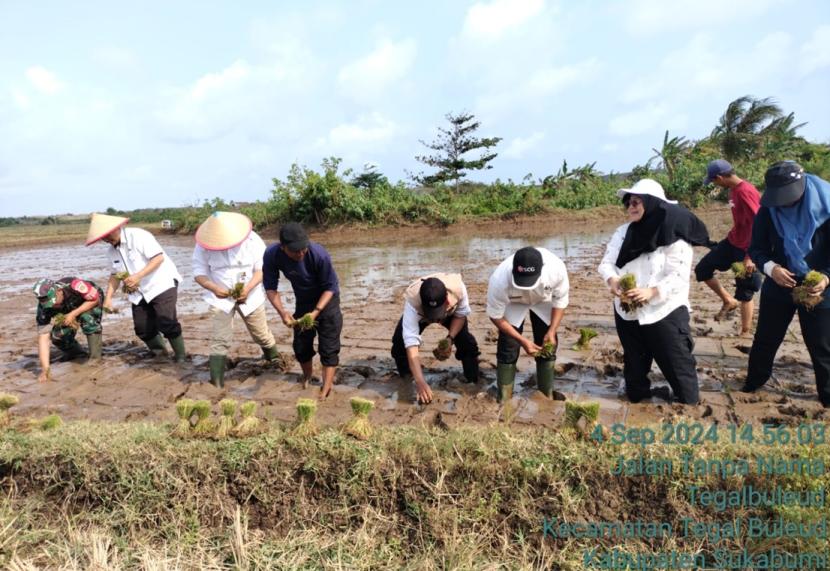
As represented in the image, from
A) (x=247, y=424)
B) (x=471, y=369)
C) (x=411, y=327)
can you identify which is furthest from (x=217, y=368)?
(x=471, y=369)

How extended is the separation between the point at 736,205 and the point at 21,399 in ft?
23.0

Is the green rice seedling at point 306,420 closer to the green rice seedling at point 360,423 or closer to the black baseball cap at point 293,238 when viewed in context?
the green rice seedling at point 360,423

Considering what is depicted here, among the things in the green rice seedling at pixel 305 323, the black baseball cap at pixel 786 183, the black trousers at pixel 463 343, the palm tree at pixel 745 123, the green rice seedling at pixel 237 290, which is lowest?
the black trousers at pixel 463 343

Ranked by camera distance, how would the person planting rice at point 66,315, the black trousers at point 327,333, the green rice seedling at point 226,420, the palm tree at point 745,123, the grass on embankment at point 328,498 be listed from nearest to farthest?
the grass on embankment at point 328,498
the green rice seedling at point 226,420
the black trousers at point 327,333
the person planting rice at point 66,315
the palm tree at point 745,123

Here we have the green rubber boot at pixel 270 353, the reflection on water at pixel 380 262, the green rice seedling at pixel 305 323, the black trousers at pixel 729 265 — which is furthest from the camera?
the reflection on water at pixel 380 262

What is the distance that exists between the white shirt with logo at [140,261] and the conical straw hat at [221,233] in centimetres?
85

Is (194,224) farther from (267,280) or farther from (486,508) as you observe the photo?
(486,508)

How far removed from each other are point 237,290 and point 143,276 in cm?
134

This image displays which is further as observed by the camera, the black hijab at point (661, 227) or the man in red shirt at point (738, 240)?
the man in red shirt at point (738, 240)

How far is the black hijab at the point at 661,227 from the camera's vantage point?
361 centimetres

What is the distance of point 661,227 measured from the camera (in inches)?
143

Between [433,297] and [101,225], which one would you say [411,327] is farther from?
[101,225]

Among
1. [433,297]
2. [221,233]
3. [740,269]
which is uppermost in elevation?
[221,233]

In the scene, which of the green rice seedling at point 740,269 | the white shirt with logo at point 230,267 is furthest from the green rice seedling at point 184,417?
the green rice seedling at point 740,269
